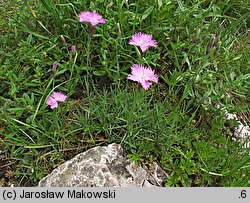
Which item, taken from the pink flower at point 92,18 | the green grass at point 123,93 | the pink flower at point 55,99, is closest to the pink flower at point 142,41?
the green grass at point 123,93

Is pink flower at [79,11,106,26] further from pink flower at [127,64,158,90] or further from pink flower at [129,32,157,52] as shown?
pink flower at [127,64,158,90]

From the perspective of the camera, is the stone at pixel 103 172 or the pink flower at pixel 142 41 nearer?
the stone at pixel 103 172

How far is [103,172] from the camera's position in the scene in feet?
6.14

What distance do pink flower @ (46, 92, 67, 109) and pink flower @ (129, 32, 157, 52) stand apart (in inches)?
18.8

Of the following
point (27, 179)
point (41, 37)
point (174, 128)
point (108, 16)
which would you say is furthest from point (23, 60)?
point (174, 128)

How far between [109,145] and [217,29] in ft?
3.91

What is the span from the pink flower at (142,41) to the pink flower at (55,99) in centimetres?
48

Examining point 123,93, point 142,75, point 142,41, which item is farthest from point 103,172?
point 142,41

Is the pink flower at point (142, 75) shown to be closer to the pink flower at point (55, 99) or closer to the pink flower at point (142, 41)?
the pink flower at point (142, 41)

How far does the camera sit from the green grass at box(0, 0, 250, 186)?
1962 mm

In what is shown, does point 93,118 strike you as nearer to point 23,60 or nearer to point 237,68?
point 23,60

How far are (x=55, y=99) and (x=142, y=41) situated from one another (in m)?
0.58

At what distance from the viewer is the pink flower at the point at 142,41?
2.01m

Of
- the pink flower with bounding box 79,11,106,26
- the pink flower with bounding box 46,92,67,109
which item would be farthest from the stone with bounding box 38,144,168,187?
the pink flower with bounding box 79,11,106,26
